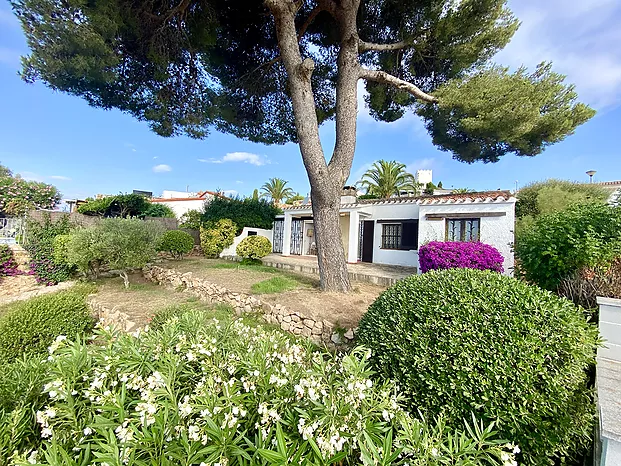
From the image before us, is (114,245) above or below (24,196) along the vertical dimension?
below

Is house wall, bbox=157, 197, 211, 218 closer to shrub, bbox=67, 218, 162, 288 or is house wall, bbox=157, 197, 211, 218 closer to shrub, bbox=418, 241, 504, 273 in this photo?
shrub, bbox=67, 218, 162, 288

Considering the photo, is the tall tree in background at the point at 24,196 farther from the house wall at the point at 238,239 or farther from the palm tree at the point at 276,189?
the palm tree at the point at 276,189

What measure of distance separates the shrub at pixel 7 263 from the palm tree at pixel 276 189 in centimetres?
2415

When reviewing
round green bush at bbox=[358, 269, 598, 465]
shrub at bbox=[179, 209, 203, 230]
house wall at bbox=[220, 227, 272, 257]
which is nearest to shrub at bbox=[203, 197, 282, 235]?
house wall at bbox=[220, 227, 272, 257]

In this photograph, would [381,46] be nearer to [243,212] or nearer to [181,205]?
[243,212]

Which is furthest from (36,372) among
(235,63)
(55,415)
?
(235,63)

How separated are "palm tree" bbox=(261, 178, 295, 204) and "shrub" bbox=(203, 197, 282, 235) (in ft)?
55.0

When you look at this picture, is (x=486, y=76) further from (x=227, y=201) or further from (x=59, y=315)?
(x=227, y=201)

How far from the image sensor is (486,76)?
23.0 ft

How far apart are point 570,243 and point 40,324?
7.98 m

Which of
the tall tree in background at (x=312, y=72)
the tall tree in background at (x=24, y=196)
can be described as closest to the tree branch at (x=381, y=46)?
the tall tree in background at (x=312, y=72)

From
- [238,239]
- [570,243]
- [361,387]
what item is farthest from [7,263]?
[570,243]

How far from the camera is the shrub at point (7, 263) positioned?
33.5 ft

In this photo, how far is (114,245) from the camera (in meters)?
8.30
